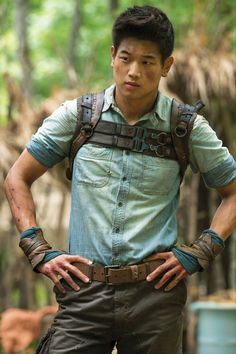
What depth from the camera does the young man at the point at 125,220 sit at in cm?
357

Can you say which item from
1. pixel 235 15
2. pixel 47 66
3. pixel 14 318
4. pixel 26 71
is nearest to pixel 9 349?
pixel 14 318

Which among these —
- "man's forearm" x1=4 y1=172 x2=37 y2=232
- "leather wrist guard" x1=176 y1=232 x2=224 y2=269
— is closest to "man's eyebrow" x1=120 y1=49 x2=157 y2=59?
"man's forearm" x1=4 y1=172 x2=37 y2=232

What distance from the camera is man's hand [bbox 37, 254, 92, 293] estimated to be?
3.59 meters

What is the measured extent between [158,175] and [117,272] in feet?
1.59

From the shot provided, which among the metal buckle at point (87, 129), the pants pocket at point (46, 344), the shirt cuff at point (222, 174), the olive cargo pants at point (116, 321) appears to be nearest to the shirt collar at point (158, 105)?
the metal buckle at point (87, 129)

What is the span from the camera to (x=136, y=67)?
142 inches

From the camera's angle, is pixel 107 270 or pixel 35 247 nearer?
pixel 107 270

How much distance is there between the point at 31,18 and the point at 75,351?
702 inches

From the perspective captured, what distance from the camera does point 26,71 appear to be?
11.6 meters

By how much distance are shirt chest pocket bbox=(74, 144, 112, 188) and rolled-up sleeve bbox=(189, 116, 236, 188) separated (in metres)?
0.41

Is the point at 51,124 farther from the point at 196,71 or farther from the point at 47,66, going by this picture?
the point at 47,66

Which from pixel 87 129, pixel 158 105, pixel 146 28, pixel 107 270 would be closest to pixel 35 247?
pixel 107 270

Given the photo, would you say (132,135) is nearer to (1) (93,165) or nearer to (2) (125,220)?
(1) (93,165)

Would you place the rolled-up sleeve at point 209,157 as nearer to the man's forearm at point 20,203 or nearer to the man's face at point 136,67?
the man's face at point 136,67
